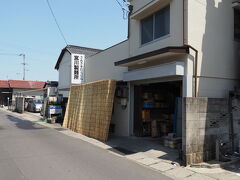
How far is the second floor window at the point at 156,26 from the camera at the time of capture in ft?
28.2

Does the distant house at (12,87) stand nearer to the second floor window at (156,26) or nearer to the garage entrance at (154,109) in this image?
the garage entrance at (154,109)

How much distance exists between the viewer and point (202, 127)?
23.2ft

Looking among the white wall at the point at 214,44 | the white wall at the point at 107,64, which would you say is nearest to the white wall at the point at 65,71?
the white wall at the point at 107,64

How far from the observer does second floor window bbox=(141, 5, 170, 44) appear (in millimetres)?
8594

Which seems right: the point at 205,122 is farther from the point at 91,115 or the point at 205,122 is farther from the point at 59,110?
the point at 59,110

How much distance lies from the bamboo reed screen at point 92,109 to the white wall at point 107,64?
1.26 m

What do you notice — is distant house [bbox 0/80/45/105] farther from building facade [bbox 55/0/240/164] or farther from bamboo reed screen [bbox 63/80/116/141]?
building facade [bbox 55/0/240/164]

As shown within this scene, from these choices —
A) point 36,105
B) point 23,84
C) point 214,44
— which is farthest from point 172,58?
point 23,84

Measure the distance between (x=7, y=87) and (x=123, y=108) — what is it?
38253 millimetres

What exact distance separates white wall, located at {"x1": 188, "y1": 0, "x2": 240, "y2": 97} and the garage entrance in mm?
2328

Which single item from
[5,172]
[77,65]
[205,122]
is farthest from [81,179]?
[77,65]

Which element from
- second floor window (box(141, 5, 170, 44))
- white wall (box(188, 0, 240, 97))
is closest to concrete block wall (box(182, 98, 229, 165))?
white wall (box(188, 0, 240, 97))

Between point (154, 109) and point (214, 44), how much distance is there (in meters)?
4.51

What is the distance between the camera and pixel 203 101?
7.14m
